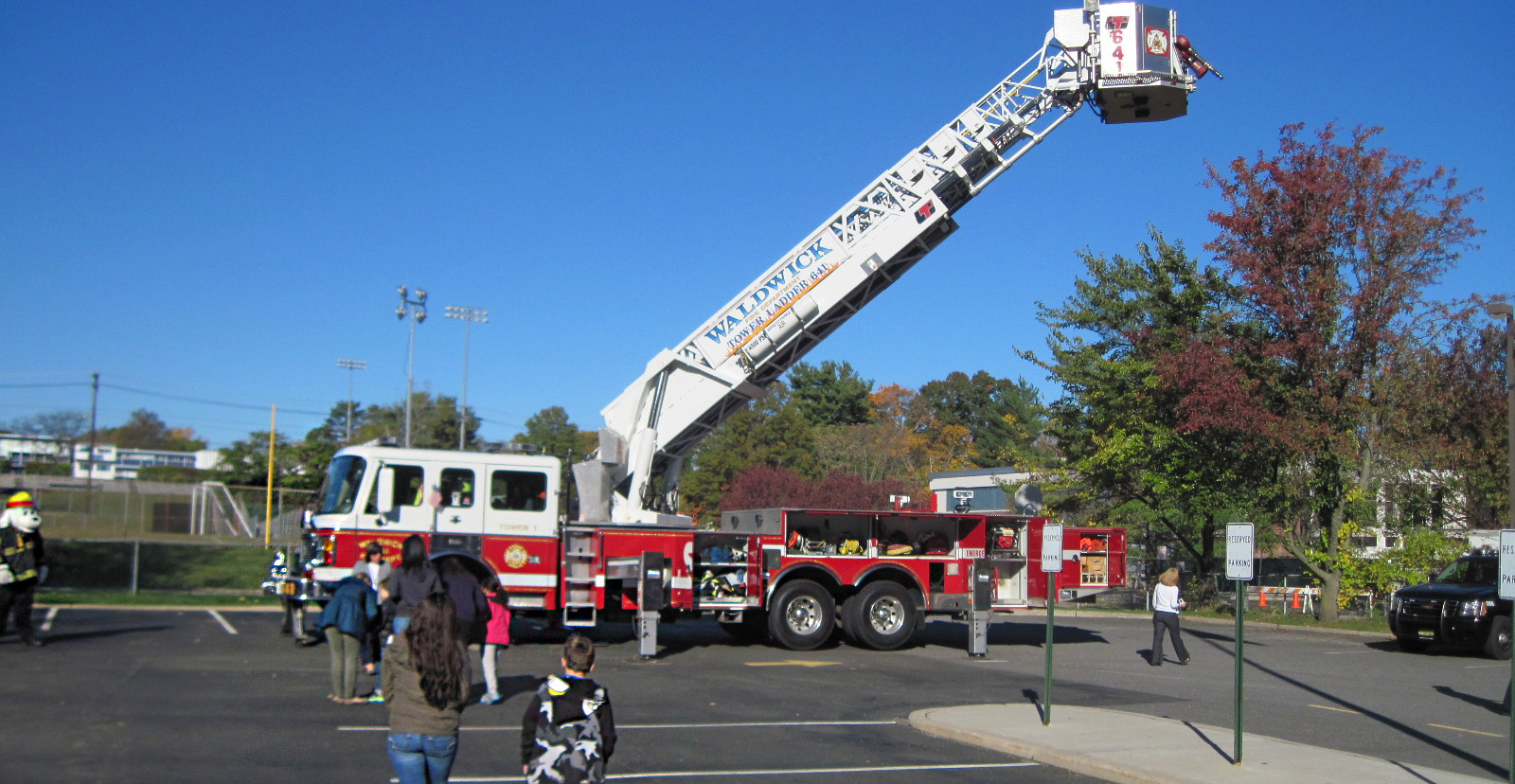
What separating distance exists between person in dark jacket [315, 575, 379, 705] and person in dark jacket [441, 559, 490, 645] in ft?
3.16

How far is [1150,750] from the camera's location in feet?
31.1

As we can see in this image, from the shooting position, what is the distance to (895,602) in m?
17.4

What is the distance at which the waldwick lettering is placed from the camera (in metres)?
17.5

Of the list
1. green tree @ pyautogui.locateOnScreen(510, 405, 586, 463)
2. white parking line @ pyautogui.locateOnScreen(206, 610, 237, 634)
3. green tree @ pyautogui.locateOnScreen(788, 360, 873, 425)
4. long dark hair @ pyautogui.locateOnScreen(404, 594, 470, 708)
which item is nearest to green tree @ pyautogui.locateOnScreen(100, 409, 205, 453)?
green tree @ pyautogui.locateOnScreen(510, 405, 586, 463)

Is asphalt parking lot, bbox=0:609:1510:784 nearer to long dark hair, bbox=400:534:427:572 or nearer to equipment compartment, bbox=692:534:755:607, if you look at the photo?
equipment compartment, bbox=692:534:755:607

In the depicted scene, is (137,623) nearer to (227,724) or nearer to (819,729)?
(227,724)

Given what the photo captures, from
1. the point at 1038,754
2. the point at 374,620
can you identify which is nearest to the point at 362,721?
the point at 374,620

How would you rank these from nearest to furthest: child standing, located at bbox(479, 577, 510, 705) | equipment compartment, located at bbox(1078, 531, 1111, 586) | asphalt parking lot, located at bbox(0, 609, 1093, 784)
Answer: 1. asphalt parking lot, located at bbox(0, 609, 1093, 784)
2. child standing, located at bbox(479, 577, 510, 705)
3. equipment compartment, located at bbox(1078, 531, 1111, 586)

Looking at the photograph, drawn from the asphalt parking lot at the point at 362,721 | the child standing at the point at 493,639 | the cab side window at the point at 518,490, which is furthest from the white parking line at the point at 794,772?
the cab side window at the point at 518,490

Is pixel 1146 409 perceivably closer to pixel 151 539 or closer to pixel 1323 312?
pixel 1323 312

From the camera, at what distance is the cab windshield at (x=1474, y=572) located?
63.6 ft

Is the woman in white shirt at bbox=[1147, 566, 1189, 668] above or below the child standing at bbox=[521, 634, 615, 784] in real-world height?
below

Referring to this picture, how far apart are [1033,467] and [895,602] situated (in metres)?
17.2

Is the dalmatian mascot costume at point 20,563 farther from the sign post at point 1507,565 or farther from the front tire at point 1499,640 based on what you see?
the front tire at point 1499,640
